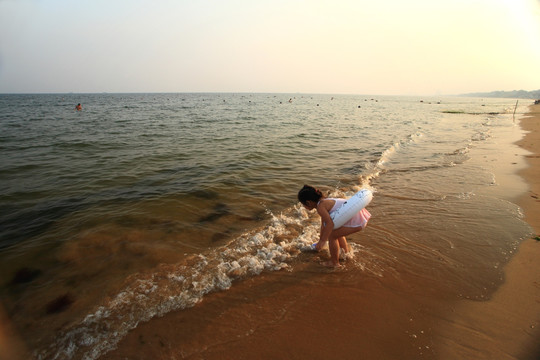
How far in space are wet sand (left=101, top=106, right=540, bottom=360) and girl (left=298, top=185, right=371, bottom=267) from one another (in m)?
0.49

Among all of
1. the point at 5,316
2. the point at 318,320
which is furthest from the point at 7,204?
the point at 318,320

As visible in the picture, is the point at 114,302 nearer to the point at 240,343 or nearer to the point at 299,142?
the point at 240,343

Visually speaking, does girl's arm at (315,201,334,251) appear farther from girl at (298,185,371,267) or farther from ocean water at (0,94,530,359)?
ocean water at (0,94,530,359)

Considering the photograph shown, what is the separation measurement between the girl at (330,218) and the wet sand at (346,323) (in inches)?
19.1

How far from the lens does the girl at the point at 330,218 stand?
4461mm

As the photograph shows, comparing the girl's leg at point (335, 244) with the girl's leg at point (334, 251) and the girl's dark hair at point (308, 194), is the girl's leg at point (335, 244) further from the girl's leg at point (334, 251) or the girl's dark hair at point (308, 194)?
the girl's dark hair at point (308, 194)

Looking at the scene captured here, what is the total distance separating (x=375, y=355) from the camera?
2941 mm

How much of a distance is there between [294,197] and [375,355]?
5.50m

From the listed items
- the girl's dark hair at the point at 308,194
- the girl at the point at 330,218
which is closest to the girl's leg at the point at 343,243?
the girl at the point at 330,218

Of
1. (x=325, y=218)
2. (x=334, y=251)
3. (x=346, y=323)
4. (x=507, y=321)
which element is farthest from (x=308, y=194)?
(x=507, y=321)

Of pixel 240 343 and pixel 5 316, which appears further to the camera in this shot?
pixel 5 316

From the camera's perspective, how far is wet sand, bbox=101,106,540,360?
301cm

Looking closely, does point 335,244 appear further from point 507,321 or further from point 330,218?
point 507,321

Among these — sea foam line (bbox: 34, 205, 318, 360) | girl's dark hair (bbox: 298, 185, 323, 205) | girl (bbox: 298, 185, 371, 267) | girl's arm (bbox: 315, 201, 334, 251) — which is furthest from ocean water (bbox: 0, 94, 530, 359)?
girl's dark hair (bbox: 298, 185, 323, 205)
